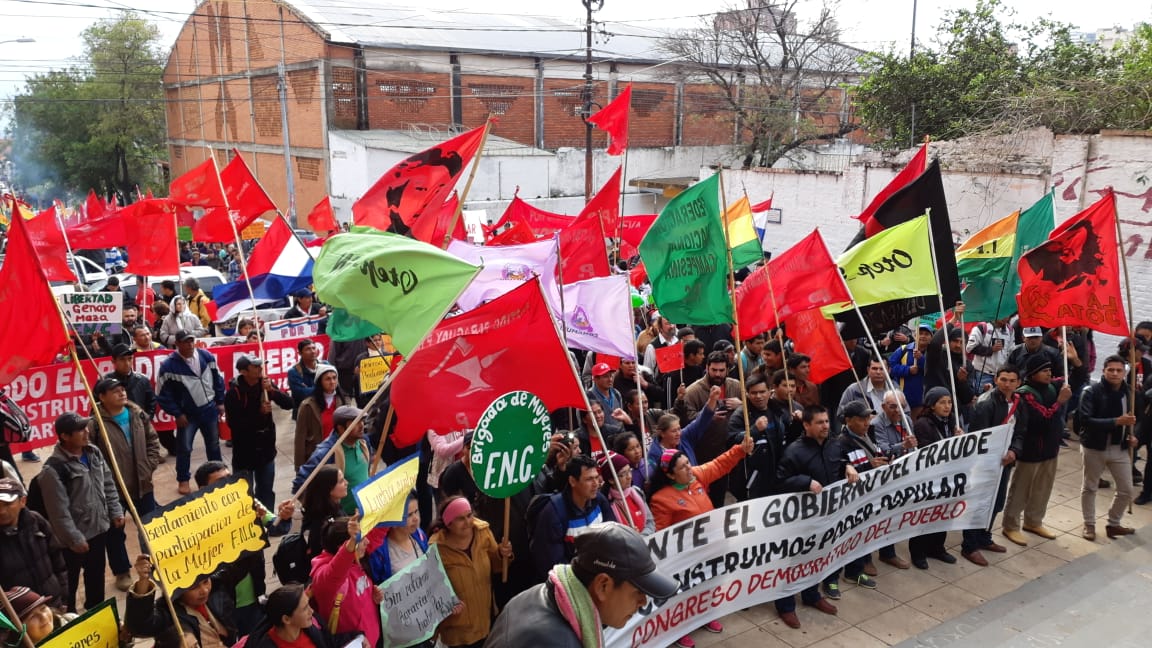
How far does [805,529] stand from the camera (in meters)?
6.45

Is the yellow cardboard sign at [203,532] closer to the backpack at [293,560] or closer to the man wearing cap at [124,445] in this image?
the backpack at [293,560]

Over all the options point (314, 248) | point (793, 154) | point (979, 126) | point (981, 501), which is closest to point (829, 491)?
point (981, 501)

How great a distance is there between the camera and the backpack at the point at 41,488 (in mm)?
5711

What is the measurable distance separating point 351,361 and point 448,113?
85.1 ft

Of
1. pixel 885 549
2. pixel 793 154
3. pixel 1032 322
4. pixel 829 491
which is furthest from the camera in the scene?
pixel 793 154

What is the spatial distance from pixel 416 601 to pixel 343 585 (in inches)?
20.6

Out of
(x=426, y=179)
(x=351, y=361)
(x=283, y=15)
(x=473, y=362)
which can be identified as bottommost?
(x=351, y=361)

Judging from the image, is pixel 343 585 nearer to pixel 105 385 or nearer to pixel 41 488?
pixel 41 488

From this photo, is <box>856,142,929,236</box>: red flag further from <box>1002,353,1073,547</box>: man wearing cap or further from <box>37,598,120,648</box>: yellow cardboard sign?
<box>37,598,120,648</box>: yellow cardboard sign

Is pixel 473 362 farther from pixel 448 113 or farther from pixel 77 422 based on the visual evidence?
pixel 448 113

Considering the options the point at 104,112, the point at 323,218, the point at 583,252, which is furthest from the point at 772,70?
the point at 104,112

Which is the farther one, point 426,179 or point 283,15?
point 283,15

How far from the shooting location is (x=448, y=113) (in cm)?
3447

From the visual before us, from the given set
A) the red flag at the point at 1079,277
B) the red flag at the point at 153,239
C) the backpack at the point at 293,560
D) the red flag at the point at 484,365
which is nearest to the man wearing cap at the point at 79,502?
the backpack at the point at 293,560
